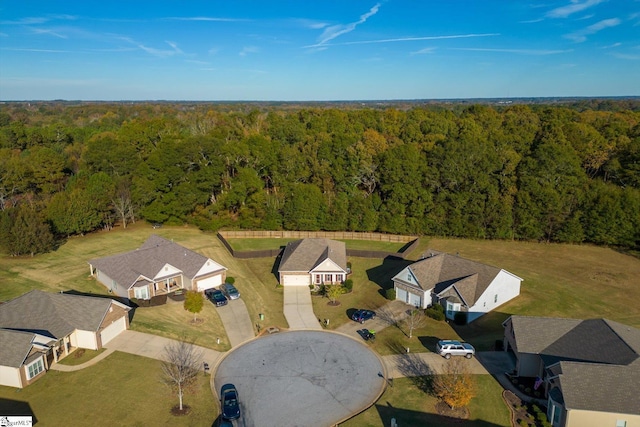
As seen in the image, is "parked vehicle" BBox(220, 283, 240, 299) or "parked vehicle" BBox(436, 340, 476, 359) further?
"parked vehicle" BBox(220, 283, 240, 299)

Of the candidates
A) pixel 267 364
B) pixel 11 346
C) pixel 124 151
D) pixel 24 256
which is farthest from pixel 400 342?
pixel 124 151

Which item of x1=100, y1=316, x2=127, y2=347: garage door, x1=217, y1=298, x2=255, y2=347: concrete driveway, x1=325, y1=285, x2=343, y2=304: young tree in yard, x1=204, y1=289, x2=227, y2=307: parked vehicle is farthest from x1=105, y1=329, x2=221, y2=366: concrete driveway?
x1=325, y1=285, x2=343, y2=304: young tree in yard

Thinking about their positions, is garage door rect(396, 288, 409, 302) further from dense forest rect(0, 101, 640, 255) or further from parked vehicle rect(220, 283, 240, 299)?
dense forest rect(0, 101, 640, 255)

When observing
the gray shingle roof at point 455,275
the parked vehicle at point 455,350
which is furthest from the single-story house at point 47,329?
the gray shingle roof at point 455,275

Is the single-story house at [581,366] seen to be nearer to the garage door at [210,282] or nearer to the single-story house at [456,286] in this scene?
the single-story house at [456,286]

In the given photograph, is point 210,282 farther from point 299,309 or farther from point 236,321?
point 299,309

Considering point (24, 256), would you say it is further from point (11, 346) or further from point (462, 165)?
point (462, 165)
